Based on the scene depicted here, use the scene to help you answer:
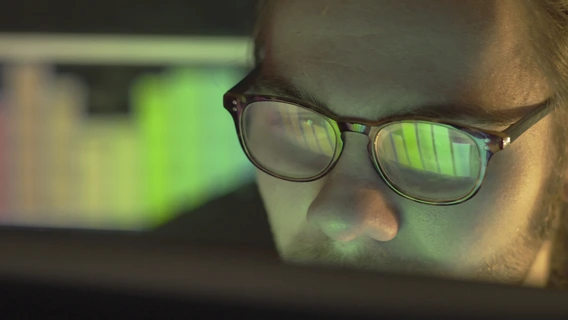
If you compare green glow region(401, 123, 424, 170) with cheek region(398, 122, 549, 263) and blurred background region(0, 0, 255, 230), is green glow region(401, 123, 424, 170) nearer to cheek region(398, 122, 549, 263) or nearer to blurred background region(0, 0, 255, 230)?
cheek region(398, 122, 549, 263)

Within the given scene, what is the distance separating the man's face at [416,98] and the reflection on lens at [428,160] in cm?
2

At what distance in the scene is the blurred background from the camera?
6.36 feet

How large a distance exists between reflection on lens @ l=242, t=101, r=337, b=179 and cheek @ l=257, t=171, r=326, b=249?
29 millimetres

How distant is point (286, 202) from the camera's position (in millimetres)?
953

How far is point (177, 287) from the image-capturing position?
31cm

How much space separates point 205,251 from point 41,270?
8 centimetres

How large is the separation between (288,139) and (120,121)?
1179 mm

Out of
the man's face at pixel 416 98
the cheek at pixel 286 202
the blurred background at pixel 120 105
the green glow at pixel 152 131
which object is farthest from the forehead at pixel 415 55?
the green glow at pixel 152 131

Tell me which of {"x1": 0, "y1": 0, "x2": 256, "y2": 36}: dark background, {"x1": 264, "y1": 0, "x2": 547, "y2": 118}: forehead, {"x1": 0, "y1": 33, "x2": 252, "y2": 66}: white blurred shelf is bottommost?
{"x1": 0, "y1": 33, "x2": 252, "y2": 66}: white blurred shelf

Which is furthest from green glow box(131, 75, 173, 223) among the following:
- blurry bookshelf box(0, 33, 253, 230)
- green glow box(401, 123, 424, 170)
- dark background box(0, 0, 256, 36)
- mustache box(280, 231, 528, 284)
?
green glow box(401, 123, 424, 170)

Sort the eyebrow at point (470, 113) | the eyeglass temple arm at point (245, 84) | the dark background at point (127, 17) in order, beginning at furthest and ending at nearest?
the dark background at point (127, 17), the eyeglass temple arm at point (245, 84), the eyebrow at point (470, 113)

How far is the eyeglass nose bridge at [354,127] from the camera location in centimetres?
80

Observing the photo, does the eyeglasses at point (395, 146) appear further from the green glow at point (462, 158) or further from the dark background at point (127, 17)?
the dark background at point (127, 17)

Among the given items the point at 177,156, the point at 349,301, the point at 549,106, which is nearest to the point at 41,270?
the point at 349,301
